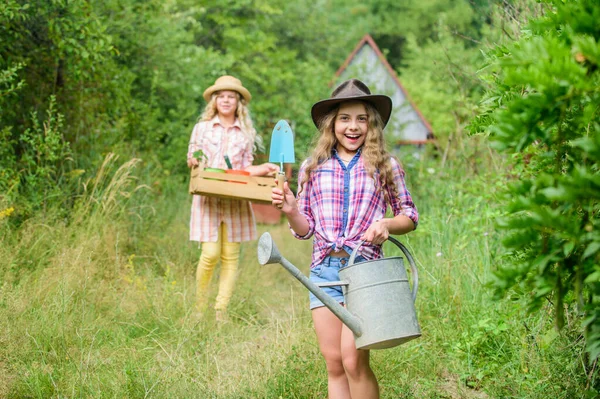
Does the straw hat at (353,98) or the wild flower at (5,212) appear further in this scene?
the wild flower at (5,212)

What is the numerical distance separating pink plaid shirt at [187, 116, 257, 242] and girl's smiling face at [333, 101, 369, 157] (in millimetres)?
1755

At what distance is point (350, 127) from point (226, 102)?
1952 mm

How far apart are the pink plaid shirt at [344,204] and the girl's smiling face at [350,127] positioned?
0.05 m

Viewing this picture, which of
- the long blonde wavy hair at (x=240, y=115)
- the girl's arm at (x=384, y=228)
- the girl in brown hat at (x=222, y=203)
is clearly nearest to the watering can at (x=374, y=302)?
the girl's arm at (x=384, y=228)

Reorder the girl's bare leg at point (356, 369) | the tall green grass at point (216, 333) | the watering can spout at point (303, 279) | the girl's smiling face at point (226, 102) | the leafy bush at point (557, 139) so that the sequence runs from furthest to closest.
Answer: the girl's smiling face at point (226, 102), the tall green grass at point (216, 333), the girl's bare leg at point (356, 369), the watering can spout at point (303, 279), the leafy bush at point (557, 139)

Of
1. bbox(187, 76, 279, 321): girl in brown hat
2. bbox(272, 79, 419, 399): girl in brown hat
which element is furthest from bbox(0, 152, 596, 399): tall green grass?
bbox(272, 79, 419, 399): girl in brown hat

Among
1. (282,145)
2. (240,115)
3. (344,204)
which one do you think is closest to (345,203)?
(344,204)

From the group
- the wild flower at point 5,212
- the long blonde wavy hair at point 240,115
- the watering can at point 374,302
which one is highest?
the long blonde wavy hair at point 240,115

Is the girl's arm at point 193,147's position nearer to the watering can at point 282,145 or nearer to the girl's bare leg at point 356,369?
the watering can at point 282,145

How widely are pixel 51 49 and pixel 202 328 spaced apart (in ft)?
8.90

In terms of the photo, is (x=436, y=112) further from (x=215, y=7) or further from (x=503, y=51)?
(x=503, y=51)

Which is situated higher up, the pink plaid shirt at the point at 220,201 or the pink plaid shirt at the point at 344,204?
the pink plaid shirt at the point at 220,201

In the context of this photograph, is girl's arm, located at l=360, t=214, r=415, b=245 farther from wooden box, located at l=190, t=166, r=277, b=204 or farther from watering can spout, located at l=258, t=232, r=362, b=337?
wooden box, located at l=190, t=166, r=277, b=204

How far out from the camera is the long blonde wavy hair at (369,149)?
9.10 ft
